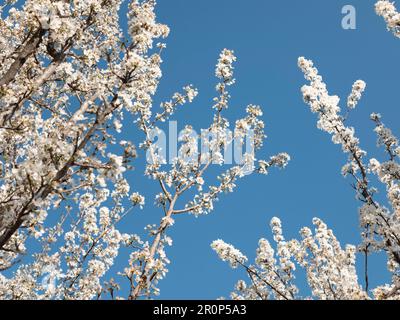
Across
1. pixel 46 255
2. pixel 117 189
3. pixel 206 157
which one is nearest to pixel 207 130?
pixel 206 157

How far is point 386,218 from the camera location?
21.7 ft

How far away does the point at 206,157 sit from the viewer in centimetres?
923

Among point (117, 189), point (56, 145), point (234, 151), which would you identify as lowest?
point (56, 145)

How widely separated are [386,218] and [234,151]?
13.0ft
